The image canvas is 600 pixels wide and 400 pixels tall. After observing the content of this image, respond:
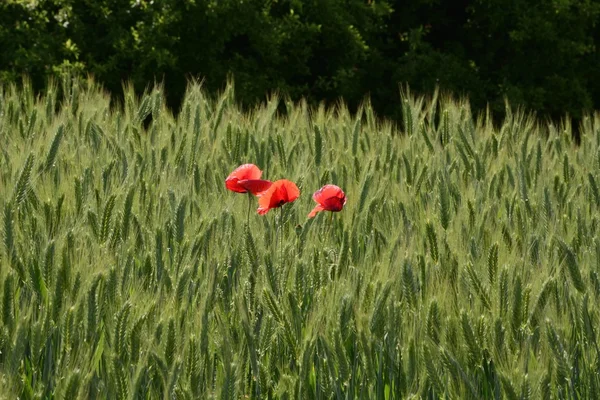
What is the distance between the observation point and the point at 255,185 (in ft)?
7.40

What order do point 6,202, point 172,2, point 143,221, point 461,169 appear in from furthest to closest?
point 172,2 → point 461,169 → point 143,221 → point 6,202

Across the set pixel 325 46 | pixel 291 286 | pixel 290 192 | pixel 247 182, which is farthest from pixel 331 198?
pixel 325 46

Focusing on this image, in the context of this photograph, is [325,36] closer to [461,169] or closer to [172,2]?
[172,2]

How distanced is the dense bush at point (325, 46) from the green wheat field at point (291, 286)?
2.91m

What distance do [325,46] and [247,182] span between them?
388 cm

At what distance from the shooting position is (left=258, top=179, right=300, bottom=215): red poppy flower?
215 centimetres

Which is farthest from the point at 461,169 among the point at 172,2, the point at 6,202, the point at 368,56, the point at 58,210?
the point at 368,56

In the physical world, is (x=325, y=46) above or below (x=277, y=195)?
below

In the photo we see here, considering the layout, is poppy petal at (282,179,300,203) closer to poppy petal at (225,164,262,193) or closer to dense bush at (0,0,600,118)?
poppy petal at (225,164,262,193)

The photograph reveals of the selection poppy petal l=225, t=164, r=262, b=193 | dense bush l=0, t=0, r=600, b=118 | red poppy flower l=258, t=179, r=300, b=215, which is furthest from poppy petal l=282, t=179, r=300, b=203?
dense bush l=0, t=0, r=600, b=118

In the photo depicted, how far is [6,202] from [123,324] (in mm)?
523

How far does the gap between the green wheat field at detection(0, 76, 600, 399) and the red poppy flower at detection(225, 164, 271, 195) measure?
0.06 m

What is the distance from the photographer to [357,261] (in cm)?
205

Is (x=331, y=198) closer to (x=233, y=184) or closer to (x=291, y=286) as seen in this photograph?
(x=233, y=184)
